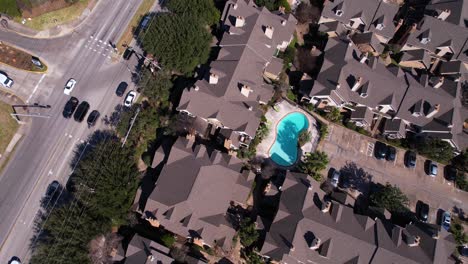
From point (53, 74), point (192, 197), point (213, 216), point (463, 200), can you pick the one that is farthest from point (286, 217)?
point (53, 74)

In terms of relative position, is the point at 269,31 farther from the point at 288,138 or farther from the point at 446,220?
the point at 446,220

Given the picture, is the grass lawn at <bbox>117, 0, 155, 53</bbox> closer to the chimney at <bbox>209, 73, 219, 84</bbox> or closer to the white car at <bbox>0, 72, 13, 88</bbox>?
the white car at <bbox>0, 72, 13, 88</bbox>

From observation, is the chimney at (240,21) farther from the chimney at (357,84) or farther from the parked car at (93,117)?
the parked car at (93,117)

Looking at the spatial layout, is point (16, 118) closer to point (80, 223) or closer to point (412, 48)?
point (80, 223)

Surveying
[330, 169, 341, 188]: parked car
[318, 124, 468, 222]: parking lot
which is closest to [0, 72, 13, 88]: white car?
[318, 124, 468, 222]: parking lot

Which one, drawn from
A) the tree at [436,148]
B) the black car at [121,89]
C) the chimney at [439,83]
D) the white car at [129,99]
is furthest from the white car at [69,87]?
the chimney at [439,83]

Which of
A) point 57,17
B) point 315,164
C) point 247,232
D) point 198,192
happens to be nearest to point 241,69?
point 315,164
